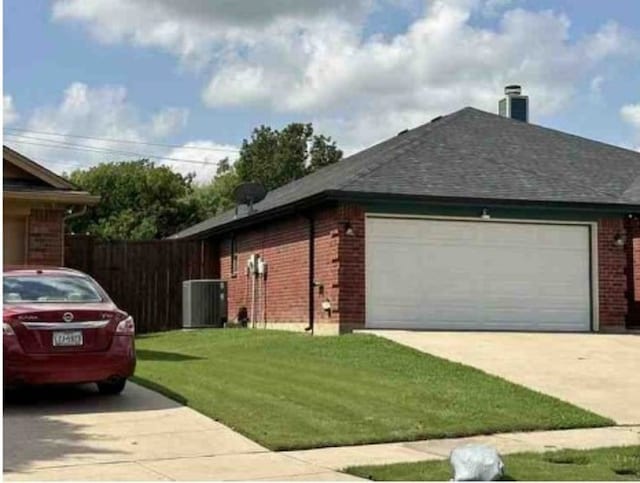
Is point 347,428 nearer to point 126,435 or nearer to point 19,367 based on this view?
point 126,435

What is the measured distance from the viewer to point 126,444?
8469 millimetres

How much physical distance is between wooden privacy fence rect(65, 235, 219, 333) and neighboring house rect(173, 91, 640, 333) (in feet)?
11.7

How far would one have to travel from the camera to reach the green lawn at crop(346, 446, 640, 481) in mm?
7383

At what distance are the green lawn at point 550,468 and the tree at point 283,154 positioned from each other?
5159 centimetres

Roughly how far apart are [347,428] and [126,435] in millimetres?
2112

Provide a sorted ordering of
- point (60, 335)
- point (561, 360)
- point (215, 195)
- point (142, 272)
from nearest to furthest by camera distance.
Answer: point (60, 335) < point (561, 360) < point (142, 272) < point (215, 195)

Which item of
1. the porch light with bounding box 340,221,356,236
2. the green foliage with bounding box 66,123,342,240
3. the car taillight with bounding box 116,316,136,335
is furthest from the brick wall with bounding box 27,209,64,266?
the green foliage with bounding box 66,123,342,240

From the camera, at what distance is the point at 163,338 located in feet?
65.3

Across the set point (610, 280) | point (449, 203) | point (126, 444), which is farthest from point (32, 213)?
point (610, 280)

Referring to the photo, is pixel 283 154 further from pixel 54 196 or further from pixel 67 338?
pixel 67 338

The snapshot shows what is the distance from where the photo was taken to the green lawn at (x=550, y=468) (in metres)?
7.38

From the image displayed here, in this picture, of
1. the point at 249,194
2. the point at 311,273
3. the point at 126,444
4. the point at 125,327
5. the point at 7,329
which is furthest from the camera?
the point at 249,194

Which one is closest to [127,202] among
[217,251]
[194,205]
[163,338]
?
[194,205]

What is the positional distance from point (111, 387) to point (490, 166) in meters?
11.5
